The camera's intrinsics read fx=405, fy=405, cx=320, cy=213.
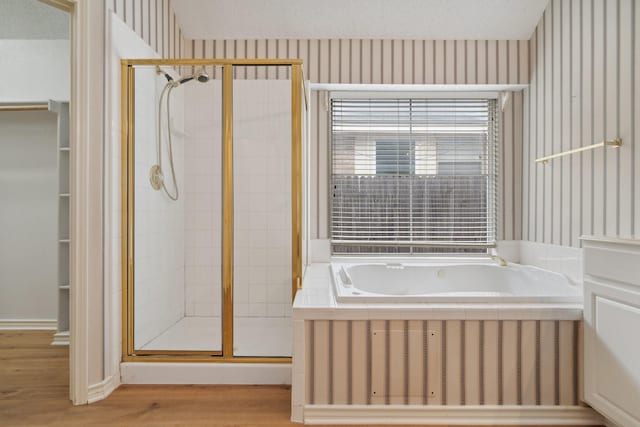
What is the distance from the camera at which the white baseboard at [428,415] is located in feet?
5.91

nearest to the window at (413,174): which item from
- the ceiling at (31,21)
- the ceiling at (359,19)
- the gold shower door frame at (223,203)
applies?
the ceiling at (359,19)

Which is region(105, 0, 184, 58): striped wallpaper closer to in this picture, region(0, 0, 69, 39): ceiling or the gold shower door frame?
the gold shower door frame

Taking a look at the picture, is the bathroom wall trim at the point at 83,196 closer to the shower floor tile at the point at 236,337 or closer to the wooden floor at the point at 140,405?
the wooden floor at the point at 140,405

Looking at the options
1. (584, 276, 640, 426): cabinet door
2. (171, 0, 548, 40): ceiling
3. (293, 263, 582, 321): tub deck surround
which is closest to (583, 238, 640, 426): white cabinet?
(584, 276, 640, 426): cabinet door

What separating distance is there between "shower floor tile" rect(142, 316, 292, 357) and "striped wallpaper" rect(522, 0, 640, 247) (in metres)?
1.87

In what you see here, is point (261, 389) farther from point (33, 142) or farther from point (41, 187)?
point (33, 142)

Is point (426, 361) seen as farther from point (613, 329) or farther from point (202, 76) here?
point (202, 76)

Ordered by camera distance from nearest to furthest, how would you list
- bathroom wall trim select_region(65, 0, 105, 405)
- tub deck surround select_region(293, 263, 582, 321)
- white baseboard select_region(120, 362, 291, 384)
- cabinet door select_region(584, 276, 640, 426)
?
cabinet door select_region(584, 276, 640, 426) → tub deck surround select_region(293, 263, 582, 321) → bathroom wall trim select_region(65, 0, 105, 405) → white baseboard select_region(120, 362, 291, 384)

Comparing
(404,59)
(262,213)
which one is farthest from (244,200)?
(404,59)

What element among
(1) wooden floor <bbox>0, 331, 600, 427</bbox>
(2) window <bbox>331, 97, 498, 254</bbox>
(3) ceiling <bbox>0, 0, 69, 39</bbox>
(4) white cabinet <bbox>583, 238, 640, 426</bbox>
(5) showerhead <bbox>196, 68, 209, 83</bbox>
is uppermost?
(3) ceiling <bbox>0, 0, 69, 39</bbox>

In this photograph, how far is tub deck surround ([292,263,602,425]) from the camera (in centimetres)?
180

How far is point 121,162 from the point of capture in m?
2.21

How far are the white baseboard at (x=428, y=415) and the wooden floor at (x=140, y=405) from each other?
0.17m

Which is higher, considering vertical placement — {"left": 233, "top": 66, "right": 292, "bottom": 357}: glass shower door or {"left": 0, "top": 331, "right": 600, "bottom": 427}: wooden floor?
{"left": 233, "top": 66, "right": 292, "bottom": 357}: glass shower door
